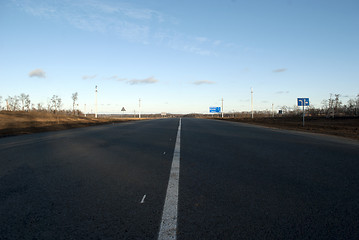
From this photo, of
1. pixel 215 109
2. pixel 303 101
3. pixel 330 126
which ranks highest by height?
pixel 215 109

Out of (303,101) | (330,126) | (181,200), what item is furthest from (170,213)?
(330,126)

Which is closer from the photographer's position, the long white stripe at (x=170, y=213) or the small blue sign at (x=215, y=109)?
the long white stripe at (x=170, y=213)

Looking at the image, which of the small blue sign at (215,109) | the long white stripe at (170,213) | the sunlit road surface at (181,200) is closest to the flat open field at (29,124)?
the sunlit road surface at (181,200)

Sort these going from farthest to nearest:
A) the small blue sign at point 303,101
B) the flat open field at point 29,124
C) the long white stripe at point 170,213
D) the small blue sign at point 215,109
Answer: the small blue sign at point 215,109 → the small blue sign at point 303,101 → the flat open field at point 29,124 → the long white stripe at point 170,213

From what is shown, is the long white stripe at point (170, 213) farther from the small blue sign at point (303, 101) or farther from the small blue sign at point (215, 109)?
the small blue sign at point (215, 109)

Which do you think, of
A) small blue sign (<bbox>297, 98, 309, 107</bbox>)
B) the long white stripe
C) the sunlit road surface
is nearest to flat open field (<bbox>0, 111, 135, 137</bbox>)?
the sunlit road surface

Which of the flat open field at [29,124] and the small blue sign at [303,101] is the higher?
the small blue sign at [303,101]

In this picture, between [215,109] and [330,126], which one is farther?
[215,109]

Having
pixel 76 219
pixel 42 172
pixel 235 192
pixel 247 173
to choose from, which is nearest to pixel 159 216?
pixel 76 219

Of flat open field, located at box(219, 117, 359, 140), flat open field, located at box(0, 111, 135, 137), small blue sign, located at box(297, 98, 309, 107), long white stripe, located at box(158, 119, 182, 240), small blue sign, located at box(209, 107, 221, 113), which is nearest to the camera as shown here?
long white stripe, located at box(158, 119, 182, 240)

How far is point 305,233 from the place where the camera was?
2.43m

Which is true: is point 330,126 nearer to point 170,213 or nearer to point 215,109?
point 170,213

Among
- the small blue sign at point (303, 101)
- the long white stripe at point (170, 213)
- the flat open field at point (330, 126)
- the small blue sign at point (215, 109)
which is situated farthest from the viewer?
the small blue sign at point (215, 109)

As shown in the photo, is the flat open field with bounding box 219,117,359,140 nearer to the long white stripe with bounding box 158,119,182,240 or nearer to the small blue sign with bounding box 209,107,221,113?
the long white stripe with bounding box 158,119,182,240
